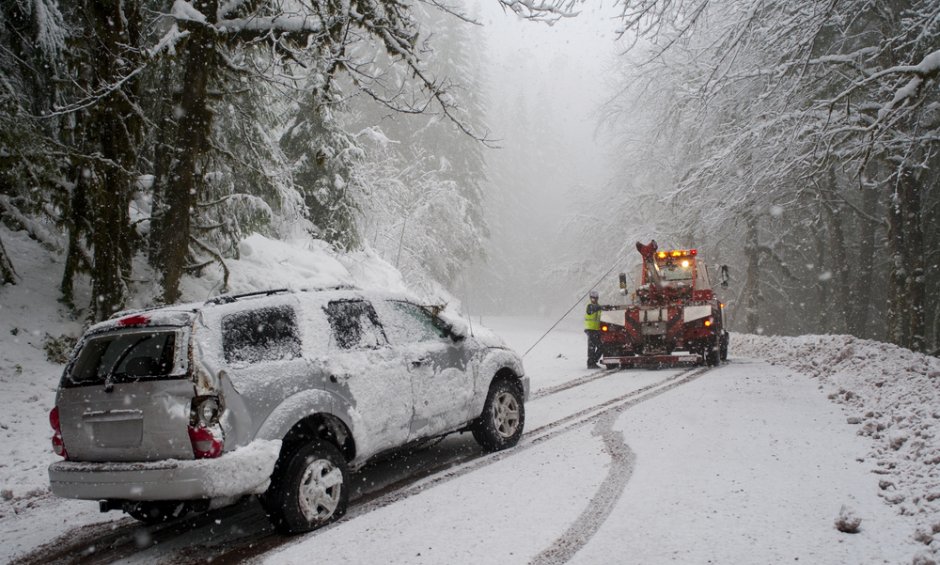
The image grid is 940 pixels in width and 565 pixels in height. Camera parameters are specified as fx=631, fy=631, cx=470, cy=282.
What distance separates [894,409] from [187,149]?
10.1 meters

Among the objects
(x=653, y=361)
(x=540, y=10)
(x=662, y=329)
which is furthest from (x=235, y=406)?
(x=662, y=329)

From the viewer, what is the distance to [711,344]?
46.1 ft

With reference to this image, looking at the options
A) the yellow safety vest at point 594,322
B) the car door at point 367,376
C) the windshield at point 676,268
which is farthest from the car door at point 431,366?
the windshield at point 676,268

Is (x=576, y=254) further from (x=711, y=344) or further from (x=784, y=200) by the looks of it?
(x=711, y=344)

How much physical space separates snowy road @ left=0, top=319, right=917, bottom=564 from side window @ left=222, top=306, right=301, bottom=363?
1354 mm

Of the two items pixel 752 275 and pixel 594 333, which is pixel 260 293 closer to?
pixel 594 333

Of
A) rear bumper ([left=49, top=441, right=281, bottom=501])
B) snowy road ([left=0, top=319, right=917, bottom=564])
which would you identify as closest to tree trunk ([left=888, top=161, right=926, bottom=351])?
snowy road ([left=0, top=319, right=917, bottom=564])

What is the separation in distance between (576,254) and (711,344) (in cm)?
2760

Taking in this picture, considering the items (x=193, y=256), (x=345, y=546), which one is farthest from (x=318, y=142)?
(x=345, y=546)

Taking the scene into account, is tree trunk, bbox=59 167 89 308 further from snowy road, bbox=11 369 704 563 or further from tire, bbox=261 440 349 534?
tire, bbox=261 440 349 534

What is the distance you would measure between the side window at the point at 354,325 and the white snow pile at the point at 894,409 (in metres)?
4.20

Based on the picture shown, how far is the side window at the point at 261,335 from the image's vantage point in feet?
15.0

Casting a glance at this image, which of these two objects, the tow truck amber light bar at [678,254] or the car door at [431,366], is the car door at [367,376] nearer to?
the car door at [431,366]

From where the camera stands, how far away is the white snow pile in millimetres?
4568
